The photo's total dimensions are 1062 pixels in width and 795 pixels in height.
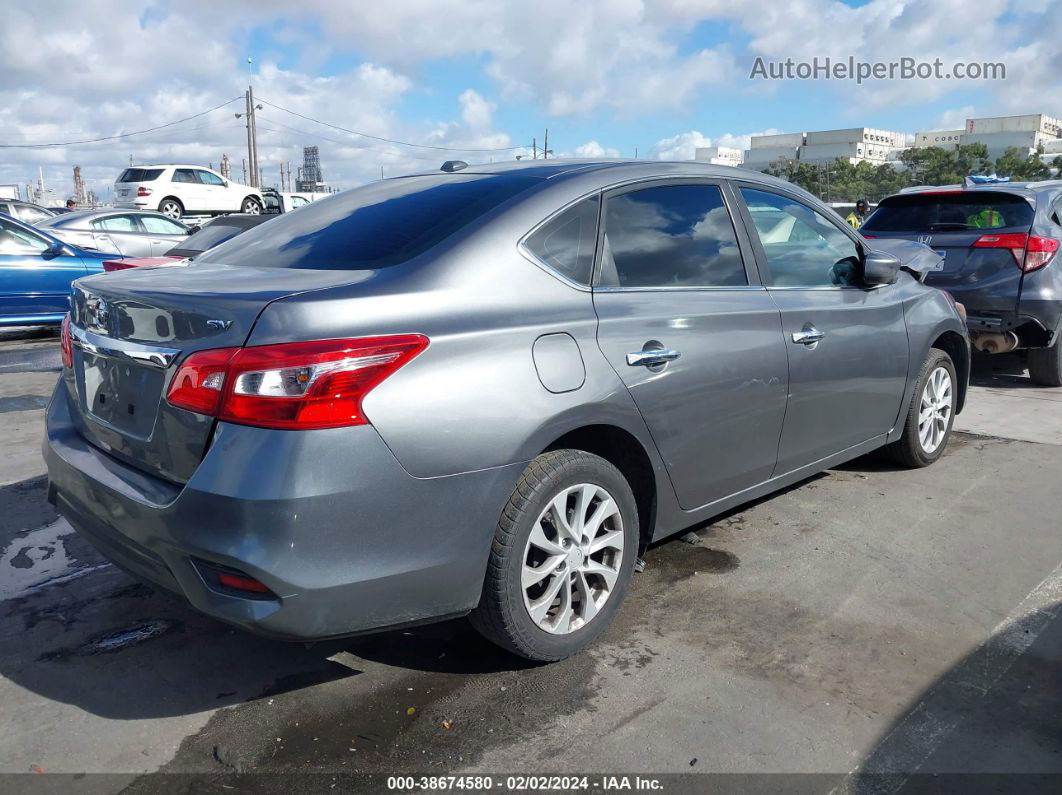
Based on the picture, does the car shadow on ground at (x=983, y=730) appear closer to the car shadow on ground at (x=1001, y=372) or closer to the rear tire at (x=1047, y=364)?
the rear tire at (x=1047, y=364)

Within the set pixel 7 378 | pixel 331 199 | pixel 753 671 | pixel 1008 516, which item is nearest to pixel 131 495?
pixel 331 199

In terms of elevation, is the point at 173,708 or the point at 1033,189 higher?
the point at 1033,189

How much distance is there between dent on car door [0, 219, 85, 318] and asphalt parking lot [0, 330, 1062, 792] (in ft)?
22.5

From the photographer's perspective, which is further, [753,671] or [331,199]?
[331,199]

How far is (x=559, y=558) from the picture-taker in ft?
9.71

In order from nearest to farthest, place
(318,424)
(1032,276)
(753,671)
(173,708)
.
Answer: (318,424), (173,708), (753,671), (1032,276)

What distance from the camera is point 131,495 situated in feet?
8.69

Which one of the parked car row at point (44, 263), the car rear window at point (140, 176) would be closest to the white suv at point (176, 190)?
the car rear window at point (140, 176)

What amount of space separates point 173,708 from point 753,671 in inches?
73.6

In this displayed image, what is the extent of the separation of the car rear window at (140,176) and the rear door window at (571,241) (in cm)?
2741

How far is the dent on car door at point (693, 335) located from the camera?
10.4 ft

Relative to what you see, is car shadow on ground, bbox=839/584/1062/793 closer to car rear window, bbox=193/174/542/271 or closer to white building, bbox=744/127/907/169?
car rear window, bbox=193/174/542/271

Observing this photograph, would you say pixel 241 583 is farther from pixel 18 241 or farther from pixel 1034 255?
pixel 18 241

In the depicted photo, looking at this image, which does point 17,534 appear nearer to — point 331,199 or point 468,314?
point 331,199
